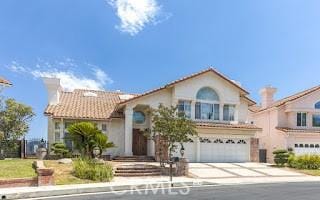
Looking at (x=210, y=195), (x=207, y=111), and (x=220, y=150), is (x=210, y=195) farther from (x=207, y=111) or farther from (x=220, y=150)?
(x=207, y=111)

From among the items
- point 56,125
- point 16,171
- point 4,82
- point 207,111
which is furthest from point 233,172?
point 4,82

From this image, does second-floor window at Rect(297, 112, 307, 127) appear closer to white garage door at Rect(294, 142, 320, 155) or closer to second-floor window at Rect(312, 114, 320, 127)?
second-floor window at Rect(312, 114, 320, 127)

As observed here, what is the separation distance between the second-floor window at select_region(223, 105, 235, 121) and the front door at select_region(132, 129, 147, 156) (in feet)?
24.6

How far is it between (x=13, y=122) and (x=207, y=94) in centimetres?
1640

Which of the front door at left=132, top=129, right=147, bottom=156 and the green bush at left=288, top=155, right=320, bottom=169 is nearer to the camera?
the green bush at left=288, top=155, right=320, bottom=169

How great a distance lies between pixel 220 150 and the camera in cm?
3603

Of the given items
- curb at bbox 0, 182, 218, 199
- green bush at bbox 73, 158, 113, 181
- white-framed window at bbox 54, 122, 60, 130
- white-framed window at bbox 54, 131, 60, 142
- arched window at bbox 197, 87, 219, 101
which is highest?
arched window at bbox 197, 87, 219, 101

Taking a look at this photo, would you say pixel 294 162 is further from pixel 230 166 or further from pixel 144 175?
pixel 144 175

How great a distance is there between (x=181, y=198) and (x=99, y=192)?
4207 mm

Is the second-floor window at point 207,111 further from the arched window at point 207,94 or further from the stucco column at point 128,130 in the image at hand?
the stucco column at point 128,130

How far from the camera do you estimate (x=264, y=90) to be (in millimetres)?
46594

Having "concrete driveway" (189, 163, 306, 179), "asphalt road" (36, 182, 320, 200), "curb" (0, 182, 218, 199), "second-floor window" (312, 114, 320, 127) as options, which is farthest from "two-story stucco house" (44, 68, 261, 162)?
"asphalt road" (36, 182, 320, 200)

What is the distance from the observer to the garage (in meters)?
35.1

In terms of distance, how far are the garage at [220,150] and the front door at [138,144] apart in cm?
382
